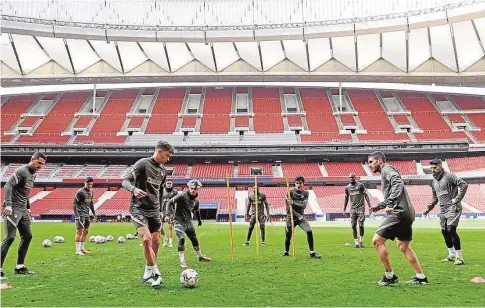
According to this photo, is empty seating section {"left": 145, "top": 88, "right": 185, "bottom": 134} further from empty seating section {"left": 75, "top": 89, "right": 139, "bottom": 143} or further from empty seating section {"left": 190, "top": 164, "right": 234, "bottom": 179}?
empty seating section {"left": 190, "top": 164, "right": 234, "bottom": 179}

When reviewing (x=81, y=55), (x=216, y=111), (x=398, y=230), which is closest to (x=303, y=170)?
(x=216, y=111)

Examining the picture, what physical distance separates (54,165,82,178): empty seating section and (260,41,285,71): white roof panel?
79.1ft

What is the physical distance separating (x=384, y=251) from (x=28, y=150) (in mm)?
51267

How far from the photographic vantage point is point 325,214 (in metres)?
42.0

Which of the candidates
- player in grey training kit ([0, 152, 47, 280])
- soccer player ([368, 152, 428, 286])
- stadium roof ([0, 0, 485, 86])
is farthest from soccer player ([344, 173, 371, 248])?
stadium roof ([0, 0, 485, 86])

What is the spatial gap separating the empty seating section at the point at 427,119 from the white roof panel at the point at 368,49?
35.4 feet

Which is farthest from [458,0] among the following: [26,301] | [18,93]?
[18,93]

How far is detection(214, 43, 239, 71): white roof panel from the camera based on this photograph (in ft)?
163

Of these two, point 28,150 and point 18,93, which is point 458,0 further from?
point 18,93

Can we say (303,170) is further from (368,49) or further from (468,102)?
(468,102)

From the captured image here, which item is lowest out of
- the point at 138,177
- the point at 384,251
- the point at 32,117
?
the point at 384,251

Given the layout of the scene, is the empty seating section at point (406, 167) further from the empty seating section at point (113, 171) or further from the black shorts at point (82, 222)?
the black shorts at point (82, 222)

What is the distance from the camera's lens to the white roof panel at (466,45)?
44.7 meters

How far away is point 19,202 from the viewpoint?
8.80 metres
